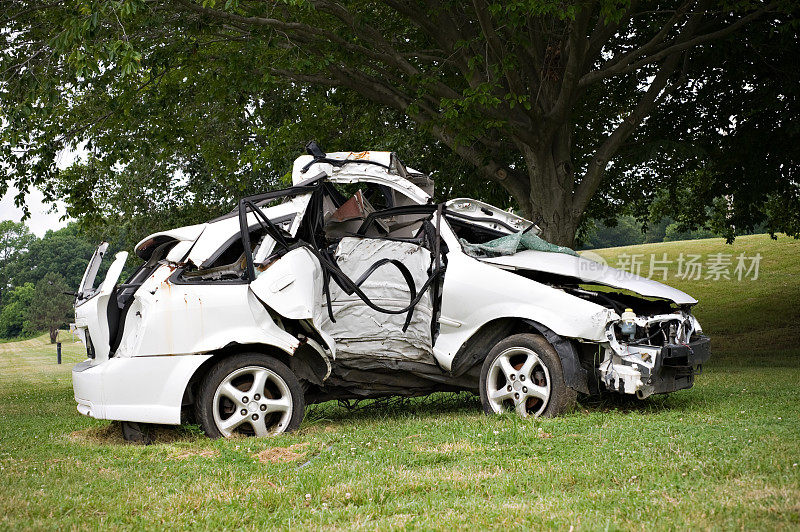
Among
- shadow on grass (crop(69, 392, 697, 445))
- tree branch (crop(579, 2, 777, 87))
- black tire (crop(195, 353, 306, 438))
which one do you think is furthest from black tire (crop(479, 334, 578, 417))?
tree branch (crop(579, 2, 777, 87))

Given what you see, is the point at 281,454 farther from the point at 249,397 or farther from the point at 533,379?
the point at 533,379

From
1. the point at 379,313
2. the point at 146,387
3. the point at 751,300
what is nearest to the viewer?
the point at 146,387

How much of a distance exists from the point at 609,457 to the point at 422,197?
3.55 m

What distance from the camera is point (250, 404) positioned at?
7066mm

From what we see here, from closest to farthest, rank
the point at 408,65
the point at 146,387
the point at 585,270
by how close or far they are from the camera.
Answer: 1. the point at 146,387
2. the point at 585,270
3. the point at 408,65

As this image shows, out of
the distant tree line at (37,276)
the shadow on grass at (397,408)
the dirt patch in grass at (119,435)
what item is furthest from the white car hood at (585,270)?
the distant tree line at (37,276)

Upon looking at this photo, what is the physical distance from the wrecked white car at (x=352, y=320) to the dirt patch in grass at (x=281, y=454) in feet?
2.62

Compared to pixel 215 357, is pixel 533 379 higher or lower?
lower

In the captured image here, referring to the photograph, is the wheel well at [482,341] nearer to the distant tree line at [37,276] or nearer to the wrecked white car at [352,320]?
the wrecked white car at [352,320]

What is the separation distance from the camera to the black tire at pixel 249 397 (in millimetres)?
6961

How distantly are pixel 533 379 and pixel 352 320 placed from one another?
1.79 m

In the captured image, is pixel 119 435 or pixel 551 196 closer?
pixel 119 435

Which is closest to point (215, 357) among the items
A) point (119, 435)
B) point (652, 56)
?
point (119, 435)

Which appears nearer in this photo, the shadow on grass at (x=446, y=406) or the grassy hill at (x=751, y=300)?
the shadow on grass at (x=446, y=406)
